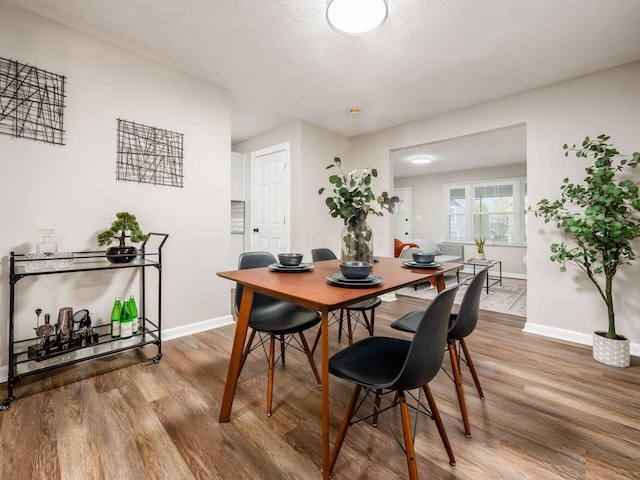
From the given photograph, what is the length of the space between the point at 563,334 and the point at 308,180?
3231mm

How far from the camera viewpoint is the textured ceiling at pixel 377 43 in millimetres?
1966

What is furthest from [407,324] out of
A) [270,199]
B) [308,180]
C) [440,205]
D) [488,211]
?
[440,205]

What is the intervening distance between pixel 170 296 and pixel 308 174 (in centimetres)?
227

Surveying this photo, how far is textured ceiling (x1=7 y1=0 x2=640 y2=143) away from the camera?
197cm

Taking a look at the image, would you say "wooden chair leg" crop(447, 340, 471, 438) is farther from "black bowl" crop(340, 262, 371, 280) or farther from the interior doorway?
the interior doorway

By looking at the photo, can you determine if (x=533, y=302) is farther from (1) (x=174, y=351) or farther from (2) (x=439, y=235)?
(2) (x=439, y=235)

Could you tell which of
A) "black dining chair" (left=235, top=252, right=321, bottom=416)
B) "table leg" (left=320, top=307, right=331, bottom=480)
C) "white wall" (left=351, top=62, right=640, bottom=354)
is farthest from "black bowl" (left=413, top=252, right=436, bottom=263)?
"white wall" (left=351, top=62, right=640, bottom=354)

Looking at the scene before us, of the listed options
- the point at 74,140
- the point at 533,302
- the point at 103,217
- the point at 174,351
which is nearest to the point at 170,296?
the point at 174,351

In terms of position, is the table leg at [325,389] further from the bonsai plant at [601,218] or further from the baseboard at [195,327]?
the bonsai plant at [601,218]

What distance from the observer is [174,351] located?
8.14 feet

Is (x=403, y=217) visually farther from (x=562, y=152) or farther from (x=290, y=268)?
(x=290, y=268)

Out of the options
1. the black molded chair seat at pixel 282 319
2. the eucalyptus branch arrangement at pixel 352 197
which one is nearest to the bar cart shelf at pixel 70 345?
the black molded chair seat at pixel 282 319

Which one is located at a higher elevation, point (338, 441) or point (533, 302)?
point (533, 302)

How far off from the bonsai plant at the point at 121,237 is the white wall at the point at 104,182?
0.21 meters
